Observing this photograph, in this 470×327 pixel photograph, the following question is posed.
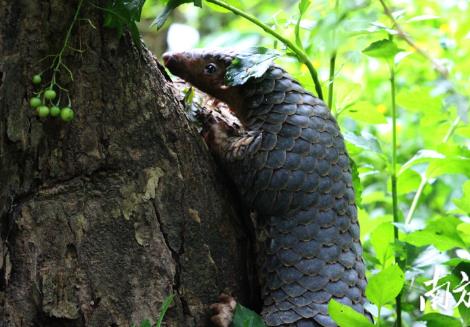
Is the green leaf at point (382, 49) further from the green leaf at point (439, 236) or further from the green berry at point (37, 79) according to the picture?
the green berry at point (37, 79)

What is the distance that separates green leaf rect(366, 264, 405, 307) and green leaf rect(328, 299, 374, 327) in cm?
5

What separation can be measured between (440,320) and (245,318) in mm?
412

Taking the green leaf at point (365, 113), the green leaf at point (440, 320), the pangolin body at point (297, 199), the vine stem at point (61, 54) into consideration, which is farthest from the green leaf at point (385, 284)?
the vine stem at point (61, 54)

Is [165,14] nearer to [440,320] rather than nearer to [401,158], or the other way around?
[440,320]

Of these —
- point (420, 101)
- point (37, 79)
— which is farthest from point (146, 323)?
point (420, 101)

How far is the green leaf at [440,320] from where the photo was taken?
1.40m

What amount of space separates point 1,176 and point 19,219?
0.08 metres

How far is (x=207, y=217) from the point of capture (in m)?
1.37

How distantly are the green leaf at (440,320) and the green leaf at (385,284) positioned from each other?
0.68 ft

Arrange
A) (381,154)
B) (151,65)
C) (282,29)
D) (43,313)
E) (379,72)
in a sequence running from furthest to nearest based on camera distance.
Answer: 1. (379,72)
2. (381,154)
3. (282,29)
4. (151,65)
5. (43,313)

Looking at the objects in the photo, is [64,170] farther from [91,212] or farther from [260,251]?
[260,251]

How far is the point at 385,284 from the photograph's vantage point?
1.23 m

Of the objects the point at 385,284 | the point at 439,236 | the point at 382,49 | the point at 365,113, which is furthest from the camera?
the point at 365,113

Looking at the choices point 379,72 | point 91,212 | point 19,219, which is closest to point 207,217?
point 91,212
